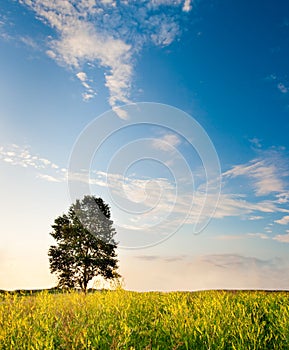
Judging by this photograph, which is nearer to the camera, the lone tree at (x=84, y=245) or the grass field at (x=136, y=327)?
the grass field at (x=136, y=327)

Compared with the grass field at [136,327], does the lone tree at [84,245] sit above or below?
above

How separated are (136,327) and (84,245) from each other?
77.3 ft

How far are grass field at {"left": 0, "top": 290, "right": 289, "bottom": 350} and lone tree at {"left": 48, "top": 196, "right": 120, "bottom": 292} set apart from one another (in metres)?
18.8

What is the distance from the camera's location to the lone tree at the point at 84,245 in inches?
1131

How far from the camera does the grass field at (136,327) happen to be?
591cm

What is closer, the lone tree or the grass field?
the grass field

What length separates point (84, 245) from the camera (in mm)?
29547

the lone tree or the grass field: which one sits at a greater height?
the lone tree

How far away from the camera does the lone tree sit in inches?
1131

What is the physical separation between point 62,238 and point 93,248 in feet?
9.27

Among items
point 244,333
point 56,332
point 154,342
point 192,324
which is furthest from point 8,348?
point 244,333

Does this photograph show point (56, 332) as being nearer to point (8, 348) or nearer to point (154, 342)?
point (8, 348)

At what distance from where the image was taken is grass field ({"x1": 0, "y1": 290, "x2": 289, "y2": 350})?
591cm

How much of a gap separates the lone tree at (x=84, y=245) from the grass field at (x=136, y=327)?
1880 cm
